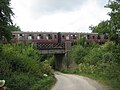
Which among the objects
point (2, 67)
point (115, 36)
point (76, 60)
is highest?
point (115, 36)

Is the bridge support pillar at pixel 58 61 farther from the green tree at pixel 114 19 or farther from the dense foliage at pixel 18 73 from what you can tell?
the green tree at pixel 114 19

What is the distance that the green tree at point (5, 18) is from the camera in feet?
88.3

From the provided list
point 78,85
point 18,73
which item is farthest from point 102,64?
point 18,73

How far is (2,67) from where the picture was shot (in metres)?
23.5

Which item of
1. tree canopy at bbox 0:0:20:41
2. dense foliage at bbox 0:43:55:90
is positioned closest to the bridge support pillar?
dense foliage at bbox 0:43:55:90

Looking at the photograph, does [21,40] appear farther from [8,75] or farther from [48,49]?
[8,75]

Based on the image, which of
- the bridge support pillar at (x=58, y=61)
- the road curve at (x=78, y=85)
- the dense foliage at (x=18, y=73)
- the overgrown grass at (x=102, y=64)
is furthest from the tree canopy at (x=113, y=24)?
the bridge support pillar at (x=58, y=61)

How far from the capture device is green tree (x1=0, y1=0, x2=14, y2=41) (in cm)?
2692

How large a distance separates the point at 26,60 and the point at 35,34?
Answer: 2917 centimetres

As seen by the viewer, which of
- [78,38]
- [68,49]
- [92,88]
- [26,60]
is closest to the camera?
[92,88]

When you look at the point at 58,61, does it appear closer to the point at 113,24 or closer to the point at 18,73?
the point at 18,73

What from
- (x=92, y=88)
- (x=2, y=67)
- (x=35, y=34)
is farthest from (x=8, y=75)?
(x=35, y=34)

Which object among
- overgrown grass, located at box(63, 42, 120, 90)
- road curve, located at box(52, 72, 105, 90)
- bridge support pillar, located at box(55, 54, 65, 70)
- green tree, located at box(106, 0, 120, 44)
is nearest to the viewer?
green tree, located at box(106, 0, 120, 44)

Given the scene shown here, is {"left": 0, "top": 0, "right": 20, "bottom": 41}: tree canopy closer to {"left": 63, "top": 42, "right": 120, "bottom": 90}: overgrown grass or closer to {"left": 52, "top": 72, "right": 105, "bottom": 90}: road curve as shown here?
{"left": 52, "top": 72, "right": 105, "bottom": 90}: road curve
